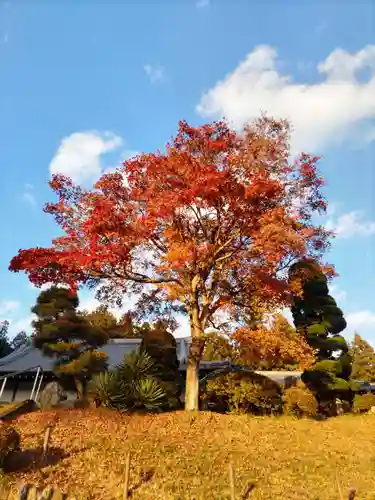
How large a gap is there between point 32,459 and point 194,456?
13.6ft

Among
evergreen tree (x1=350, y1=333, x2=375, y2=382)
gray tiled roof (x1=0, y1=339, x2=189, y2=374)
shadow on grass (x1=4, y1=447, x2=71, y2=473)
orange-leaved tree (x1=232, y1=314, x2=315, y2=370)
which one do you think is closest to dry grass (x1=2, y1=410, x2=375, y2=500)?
shadow on grass (x1=4, y1=447, x2=71, y2=473)

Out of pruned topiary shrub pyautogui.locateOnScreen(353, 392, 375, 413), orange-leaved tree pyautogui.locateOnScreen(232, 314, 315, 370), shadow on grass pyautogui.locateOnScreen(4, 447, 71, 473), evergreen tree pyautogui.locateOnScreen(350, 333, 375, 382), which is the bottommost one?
shadow on grass pyautogui.locateOnScreen(4, 447, 71, 473)

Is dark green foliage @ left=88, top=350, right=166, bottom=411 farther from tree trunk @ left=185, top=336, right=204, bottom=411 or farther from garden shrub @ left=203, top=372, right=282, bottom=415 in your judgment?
garden shrub @ left=203, top=372, right=282, bottom=415

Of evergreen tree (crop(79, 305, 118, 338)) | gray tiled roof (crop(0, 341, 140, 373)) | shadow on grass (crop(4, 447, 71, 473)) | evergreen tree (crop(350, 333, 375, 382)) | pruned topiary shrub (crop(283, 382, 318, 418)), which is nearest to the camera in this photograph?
shadow on grass (crop(4, 447, 71, 473))

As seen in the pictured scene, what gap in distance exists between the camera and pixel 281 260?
49.3 feet

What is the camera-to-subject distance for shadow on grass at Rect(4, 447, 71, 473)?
934 cm

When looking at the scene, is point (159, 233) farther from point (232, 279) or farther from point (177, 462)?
point (177, 462)

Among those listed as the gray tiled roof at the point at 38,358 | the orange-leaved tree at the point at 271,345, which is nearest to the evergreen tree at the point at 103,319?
the gray tiled roof at the point at 38,358

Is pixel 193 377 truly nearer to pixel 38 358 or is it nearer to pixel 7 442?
pixel 7 442

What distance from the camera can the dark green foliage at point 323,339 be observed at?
19359 millimetres

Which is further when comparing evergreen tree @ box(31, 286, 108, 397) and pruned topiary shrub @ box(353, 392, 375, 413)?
pruned topiary shrub @ box(353, 392, 375, 413)

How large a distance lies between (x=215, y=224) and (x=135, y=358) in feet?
20.7

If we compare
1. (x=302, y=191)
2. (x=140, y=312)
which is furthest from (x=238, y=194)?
(x=140, y=312)

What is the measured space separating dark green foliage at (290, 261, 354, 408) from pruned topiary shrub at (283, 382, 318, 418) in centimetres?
332
